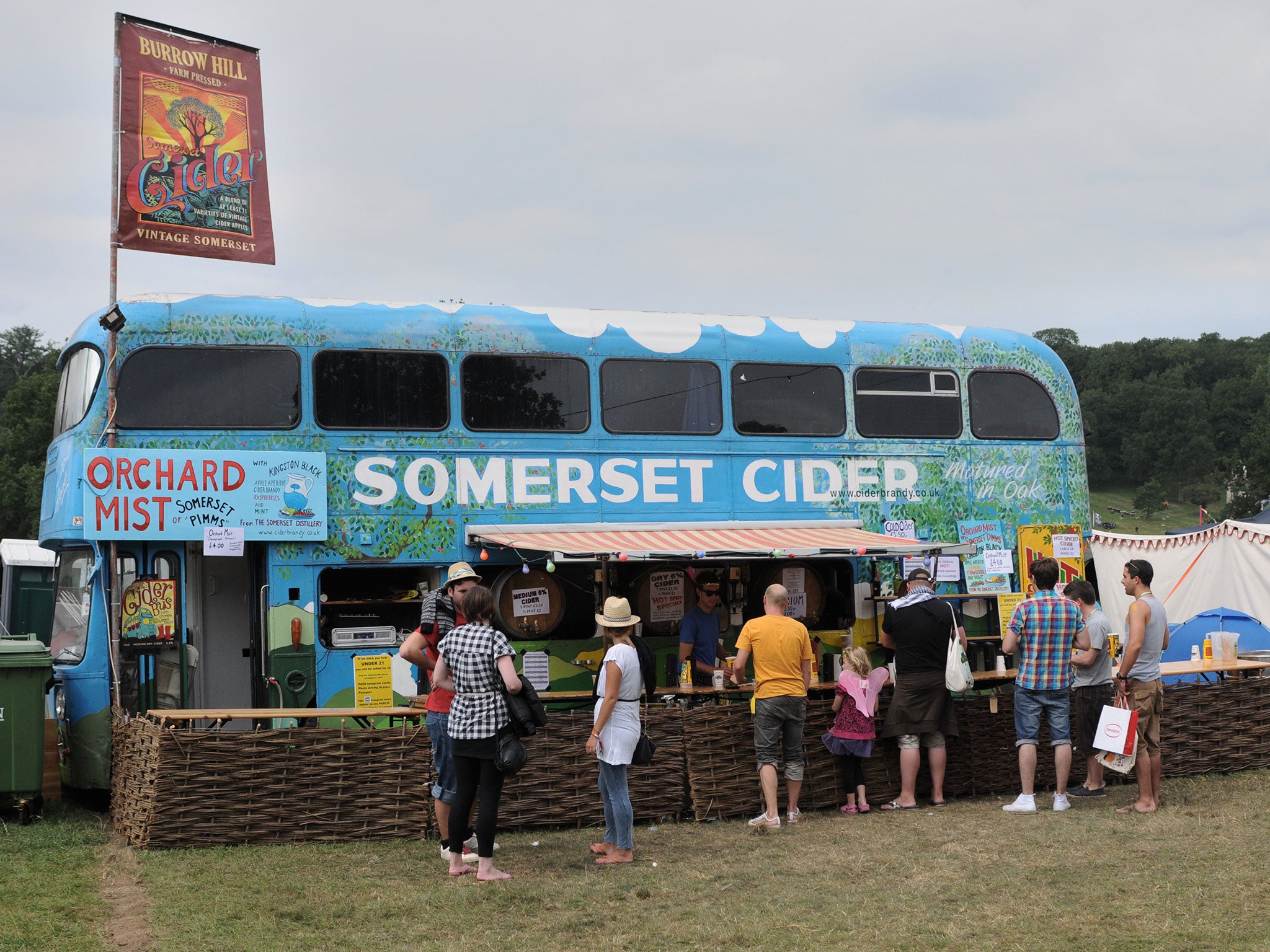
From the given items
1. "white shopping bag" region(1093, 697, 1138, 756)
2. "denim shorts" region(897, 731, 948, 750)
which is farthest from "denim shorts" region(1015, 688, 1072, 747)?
"denim shorts" region(897, 731, 948, 750)

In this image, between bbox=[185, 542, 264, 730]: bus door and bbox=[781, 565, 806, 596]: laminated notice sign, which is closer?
bbox=[185, 542, 264, 730]: bus door

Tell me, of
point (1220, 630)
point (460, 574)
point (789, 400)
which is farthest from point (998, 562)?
point (460, 574)

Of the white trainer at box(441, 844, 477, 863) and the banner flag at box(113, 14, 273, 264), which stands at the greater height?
the banner flag at box(113, 14, 273, 264)

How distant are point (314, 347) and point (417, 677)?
2.80 m

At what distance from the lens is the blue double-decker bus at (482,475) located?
970 centimetres

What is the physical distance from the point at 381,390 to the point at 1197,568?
1185 cm

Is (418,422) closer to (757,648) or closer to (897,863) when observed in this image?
(757,648)

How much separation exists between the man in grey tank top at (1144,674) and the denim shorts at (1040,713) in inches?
16.9

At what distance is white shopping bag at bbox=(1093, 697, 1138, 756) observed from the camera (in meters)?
8.64

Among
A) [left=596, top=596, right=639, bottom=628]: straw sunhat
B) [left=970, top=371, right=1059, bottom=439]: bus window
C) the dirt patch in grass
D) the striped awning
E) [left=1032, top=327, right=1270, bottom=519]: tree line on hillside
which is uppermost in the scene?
[left=1032, top=327, right=1270, bottom=519]: tree line on hillside

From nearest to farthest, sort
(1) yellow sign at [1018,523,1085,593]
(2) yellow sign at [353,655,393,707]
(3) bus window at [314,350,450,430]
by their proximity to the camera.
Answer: (2) yellow sign at [353,655,393,707] < (3) bus window at [314,350,450,430] < (1) yellow sign at [1018,523,1085,593]

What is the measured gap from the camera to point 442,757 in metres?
7.50

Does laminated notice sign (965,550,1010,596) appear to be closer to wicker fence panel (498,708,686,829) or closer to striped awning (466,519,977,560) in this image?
striped awning (466,519,977,560)

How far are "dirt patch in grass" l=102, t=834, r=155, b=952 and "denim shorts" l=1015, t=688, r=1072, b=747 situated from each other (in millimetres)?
5870
